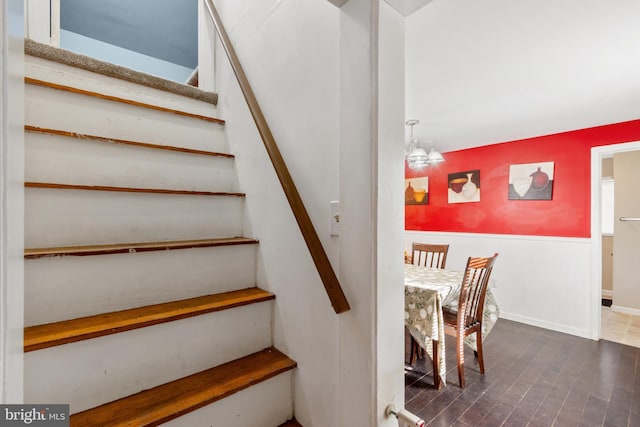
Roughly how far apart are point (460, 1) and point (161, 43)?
3556 millimetres

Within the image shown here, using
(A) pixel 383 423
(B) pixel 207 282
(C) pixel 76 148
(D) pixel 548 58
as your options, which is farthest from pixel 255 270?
(D) pixel 548 58

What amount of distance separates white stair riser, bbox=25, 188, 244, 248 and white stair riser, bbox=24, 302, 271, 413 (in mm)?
479

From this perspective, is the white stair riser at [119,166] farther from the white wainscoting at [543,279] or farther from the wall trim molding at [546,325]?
the wall trim molding at [546,325]

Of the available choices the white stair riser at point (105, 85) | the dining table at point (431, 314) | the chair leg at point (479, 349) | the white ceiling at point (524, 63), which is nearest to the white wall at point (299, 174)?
the white stair riser at point (105, 85)

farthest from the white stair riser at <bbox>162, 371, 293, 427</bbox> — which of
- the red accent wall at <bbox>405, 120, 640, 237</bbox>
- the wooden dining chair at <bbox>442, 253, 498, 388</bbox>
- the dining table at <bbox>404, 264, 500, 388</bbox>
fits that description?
the red accent wall at <bbox>405, 120, 640, 237</bbox>

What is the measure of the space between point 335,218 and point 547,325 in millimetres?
3691

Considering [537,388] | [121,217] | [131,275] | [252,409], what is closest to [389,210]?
[252,409]

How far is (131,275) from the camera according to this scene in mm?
1142

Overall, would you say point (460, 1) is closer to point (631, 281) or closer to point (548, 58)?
point (548, 58)

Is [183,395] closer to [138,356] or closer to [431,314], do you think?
[138,356]

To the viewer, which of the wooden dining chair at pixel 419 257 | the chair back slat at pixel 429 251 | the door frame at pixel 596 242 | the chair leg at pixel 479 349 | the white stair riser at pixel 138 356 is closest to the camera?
the white stair riser at pixel 138 356

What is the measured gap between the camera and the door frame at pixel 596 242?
9.78ft

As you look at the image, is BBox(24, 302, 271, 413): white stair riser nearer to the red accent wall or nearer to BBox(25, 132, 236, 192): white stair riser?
BBox(25, 132, 236, 192): white stair riser

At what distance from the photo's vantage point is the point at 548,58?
1.84m
